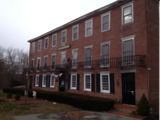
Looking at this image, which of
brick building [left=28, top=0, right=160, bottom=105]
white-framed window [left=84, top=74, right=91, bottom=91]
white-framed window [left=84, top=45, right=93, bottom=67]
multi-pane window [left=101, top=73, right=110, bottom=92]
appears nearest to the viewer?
brick building [left=28, top=0, right=160, bottom=105]

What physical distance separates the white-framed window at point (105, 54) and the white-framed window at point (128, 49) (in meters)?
1.78

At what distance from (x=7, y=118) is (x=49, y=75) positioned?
14750 millimetres

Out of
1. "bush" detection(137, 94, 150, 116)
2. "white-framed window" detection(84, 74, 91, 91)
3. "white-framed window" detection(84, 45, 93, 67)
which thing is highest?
"white-framed window" detection(84, 45, 93, 67)

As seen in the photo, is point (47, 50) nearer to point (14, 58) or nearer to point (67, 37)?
point (67, 37)

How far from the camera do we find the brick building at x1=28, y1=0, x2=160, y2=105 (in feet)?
39.6

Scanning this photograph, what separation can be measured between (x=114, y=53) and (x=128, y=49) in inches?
57.8

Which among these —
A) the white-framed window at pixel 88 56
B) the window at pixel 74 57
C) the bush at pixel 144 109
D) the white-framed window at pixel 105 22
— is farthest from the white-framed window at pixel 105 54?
the bush at pixel 144 109

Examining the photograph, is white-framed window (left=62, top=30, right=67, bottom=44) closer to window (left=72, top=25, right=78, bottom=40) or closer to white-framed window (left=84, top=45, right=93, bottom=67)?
window (left=72, top=25, right=78, bottom=40)

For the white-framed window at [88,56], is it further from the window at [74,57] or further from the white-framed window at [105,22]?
the white-framed window at [105,22]

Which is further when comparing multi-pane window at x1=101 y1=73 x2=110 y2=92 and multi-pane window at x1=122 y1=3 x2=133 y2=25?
multi-pane window at x1=101 y1=73 x2=110 y2=92

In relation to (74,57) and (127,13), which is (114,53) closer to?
(127,13)

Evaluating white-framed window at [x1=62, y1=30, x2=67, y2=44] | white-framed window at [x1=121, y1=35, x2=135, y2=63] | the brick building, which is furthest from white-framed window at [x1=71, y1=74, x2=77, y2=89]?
white-framed window at [x1=121, y1=35, x2=135, y2=63]

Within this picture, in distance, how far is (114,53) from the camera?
46.9ft

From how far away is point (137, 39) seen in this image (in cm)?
1266
